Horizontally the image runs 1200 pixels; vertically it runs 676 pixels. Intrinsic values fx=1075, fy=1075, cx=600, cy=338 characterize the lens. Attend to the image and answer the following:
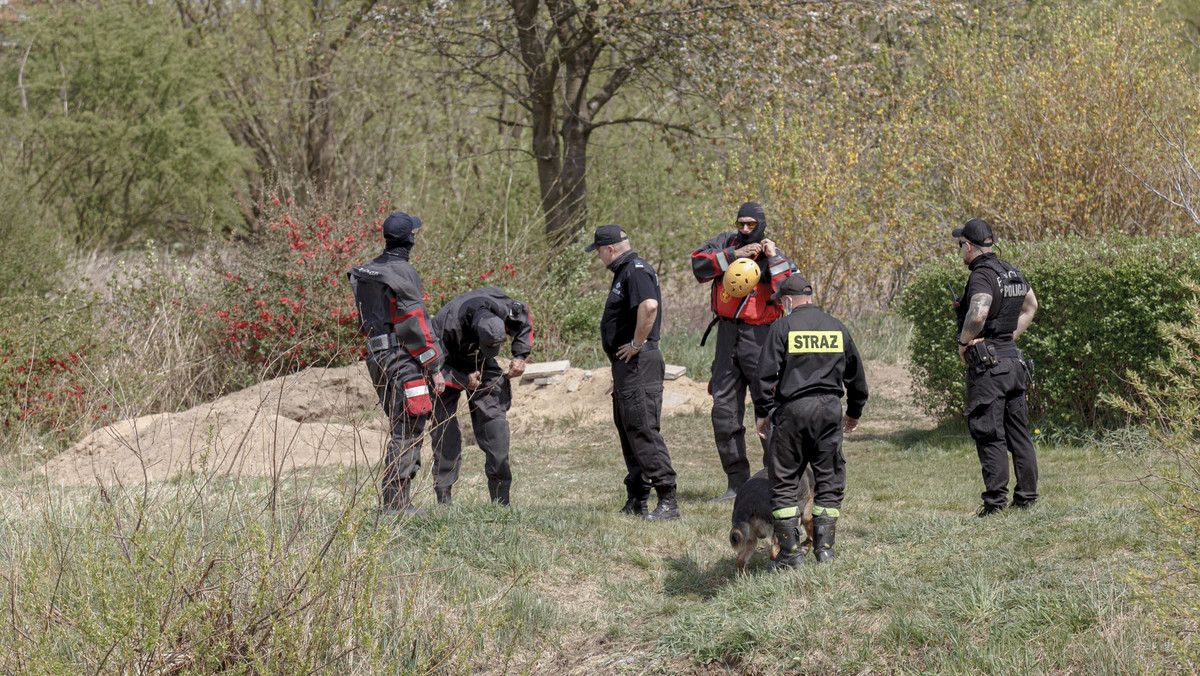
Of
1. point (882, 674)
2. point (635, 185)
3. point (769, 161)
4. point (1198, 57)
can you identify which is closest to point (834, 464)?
point (882, 674)

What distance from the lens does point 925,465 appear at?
28.5 ft

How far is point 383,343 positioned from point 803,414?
268 cm

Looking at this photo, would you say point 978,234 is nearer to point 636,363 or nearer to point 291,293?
point 636,363

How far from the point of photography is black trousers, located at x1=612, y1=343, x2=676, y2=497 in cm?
675

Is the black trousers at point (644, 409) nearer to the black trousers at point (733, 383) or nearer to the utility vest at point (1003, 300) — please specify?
the black trousers at point (733, 383)

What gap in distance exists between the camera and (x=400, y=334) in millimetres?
6512

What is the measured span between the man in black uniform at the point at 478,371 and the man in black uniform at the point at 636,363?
0.59m

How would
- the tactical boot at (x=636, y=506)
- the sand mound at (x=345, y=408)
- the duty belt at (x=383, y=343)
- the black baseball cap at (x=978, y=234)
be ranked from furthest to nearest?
the sand mound at (x=345, y=408) < the tactical boot at (x=636, y=506) < the duty belt at (x=383, y=343) < the black baseball cap at (x=978, y=234)

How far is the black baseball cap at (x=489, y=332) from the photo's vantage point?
6.62 m

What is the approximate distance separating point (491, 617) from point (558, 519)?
71.4 inches

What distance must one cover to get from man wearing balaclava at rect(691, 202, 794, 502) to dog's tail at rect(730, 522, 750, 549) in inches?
50.7

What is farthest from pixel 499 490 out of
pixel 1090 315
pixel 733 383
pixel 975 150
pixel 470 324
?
pixel 975 150

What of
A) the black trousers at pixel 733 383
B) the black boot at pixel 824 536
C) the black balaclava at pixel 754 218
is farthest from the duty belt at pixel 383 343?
the black boot at pixel 824 536

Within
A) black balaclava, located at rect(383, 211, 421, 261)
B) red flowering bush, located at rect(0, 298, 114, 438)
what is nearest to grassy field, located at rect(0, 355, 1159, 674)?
black balaclava, located at rect(383, 211, 421, 261)
